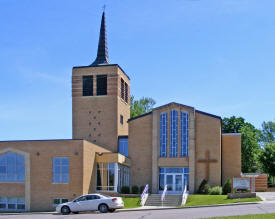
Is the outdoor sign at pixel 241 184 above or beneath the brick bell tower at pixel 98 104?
beneath

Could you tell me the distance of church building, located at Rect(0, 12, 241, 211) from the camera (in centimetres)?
4031

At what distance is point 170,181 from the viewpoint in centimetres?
4691

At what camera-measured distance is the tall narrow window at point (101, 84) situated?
5266 cm

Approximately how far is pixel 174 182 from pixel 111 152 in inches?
265

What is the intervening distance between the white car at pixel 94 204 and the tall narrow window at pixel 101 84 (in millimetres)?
21645

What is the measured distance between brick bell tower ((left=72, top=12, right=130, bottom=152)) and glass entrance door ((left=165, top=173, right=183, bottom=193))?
7.08 m

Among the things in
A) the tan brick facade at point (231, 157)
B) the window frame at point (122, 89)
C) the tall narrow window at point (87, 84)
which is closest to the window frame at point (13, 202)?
the tall narrow window at point (87, 84)

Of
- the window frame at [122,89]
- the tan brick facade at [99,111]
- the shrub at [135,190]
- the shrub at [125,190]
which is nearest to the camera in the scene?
the shrub at [125,190]

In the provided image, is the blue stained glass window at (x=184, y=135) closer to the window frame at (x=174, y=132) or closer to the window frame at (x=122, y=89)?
the window frame at (x=174, y=132)

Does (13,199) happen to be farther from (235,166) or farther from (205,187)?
(235,166)

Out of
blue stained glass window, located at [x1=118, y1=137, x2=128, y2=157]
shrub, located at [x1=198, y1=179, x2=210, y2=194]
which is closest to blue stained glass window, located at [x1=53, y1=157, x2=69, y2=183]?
blue stained glass window, located at [x1=118, y1=137, x2=128, y2=157]

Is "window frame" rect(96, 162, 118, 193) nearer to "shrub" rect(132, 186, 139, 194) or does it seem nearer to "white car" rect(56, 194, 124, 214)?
"shrub" rect(132, 186, 139, 194)

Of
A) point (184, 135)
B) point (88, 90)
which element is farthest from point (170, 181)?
point (88, 90)

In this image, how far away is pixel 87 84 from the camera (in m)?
53.2
